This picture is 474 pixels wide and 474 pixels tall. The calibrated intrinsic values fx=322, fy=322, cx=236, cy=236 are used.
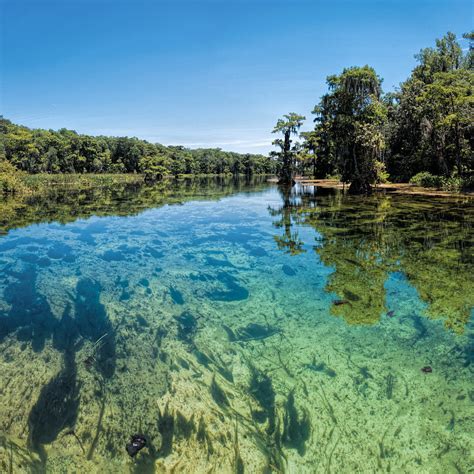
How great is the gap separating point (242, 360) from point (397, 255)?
9265 mm

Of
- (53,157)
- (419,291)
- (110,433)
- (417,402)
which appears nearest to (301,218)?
(419,291)

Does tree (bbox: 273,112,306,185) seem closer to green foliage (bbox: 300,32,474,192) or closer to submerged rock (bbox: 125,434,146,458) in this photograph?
green foliage (bbox: 300,32,474,192)

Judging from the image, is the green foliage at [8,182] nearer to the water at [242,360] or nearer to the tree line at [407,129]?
the water at [242,360]

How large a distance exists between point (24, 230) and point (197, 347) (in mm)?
18257

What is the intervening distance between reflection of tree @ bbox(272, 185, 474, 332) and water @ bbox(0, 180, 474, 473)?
0.10 meters

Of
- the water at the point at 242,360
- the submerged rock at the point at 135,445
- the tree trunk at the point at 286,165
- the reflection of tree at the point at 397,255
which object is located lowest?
the submerged rock at the point at 135,445

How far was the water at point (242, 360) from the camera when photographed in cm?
445

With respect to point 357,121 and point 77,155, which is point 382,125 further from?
point 77,155

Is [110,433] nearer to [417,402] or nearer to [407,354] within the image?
[417,402]

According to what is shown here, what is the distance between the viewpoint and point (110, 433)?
476 centimetres

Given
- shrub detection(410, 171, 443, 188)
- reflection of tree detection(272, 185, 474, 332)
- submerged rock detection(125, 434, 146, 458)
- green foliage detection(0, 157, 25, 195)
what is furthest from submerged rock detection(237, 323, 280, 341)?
green foliage detection(0, 157, 25, 195)

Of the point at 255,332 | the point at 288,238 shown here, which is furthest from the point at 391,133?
the point at 255,332

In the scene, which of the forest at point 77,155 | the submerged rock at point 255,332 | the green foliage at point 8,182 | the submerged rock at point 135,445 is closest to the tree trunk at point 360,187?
the submerged rock at point 255,332

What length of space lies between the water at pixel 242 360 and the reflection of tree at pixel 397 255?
0.10 meters
